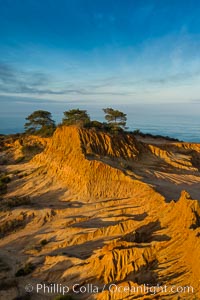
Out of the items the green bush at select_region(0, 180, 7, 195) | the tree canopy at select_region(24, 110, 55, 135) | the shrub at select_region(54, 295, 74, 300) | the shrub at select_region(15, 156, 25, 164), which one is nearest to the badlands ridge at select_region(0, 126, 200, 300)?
the shrub at select_region(54, 295, 74, 300)

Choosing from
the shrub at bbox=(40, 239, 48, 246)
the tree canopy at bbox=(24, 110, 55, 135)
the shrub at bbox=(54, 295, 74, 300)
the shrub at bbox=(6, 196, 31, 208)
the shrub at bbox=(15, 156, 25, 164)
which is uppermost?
the tree canopy at bbox=(24, 110, 55, 135)

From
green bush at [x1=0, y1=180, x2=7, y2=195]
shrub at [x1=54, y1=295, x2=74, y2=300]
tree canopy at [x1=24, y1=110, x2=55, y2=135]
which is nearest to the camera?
shrub at [x1=54, y1=295, x2=74, y2=300]

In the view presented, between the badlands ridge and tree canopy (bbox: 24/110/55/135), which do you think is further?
tree canopy (bbox: 24/110/55/135)

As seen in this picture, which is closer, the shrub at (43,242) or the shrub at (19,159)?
the shrub at (43,242)

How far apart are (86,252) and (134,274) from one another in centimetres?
406

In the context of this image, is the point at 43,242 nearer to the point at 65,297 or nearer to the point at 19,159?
the point at 65,297

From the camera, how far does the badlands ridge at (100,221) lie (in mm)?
11270

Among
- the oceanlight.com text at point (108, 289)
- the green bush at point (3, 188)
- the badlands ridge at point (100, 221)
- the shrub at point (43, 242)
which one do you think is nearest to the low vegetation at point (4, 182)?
the green bush at point (3, 188)

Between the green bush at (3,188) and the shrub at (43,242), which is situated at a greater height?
the green bush at (3,188)

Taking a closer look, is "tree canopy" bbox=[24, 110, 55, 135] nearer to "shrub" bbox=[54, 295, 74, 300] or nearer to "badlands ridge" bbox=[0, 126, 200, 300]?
"badlands ridge" bbox=[0, 126, 200, 300]

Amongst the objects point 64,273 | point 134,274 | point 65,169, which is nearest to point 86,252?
point 64,273

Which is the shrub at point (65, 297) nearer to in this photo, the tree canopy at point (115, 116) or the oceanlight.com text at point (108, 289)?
the oceanlight.com text at point (108, 289)

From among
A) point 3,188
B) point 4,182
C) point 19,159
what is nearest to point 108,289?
point 3,188

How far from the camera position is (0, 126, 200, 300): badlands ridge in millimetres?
11270
